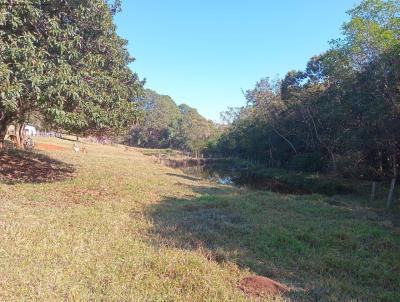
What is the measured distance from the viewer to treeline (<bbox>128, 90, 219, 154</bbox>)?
300 feet

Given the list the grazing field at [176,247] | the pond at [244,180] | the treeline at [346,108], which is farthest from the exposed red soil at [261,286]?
the pond at [244,180]

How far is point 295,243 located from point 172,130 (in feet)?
314

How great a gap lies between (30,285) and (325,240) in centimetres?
833

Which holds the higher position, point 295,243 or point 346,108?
point 346,108

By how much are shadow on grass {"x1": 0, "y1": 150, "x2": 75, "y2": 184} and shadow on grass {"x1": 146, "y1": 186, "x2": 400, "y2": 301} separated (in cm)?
593

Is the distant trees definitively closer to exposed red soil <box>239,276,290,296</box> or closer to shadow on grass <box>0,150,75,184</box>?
shadow on grass <box>0,150,75,184</box>

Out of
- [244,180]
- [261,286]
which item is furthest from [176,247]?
[244,180]

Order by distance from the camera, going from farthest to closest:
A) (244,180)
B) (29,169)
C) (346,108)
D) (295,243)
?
(244,180) < (346,108) < (29,169) < (295,243)

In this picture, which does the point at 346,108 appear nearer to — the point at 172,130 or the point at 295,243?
the point at 295,243

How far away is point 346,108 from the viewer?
91.5ft

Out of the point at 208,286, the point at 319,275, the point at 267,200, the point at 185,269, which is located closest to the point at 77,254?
the point at 185,269

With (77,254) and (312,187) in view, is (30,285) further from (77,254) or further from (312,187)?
(312,187)

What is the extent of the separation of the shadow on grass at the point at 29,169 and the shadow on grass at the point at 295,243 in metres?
5.93

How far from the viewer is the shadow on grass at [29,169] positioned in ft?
52.9
